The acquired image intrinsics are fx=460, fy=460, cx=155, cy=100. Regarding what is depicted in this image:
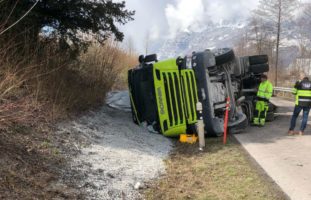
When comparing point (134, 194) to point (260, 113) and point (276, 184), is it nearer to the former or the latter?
point (276, 184)

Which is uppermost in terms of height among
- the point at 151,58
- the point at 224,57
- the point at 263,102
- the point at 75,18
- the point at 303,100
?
the point at 75,18

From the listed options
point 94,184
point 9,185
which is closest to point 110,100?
point 94,184

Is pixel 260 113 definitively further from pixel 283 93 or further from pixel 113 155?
pixel 283 93

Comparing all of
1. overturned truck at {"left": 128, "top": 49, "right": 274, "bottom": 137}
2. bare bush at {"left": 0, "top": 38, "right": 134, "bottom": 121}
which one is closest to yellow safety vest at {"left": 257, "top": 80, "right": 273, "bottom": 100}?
overturned truck at {"left": 128, "top": 49, "right": 274, "bottom": 137}

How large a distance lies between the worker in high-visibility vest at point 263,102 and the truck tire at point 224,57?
5.80 feet

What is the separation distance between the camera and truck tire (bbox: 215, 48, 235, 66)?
39.8ft

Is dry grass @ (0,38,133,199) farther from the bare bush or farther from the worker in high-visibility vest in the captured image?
the worker in high-visibility vest

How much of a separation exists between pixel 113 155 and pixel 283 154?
3.41m

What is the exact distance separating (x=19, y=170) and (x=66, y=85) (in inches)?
203

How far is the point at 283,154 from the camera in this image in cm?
908

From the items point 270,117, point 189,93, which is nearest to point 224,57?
point 189,93

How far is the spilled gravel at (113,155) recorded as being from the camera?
6.52m

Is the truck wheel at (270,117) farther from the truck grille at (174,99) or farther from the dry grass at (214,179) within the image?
the dry grass at (214,179)

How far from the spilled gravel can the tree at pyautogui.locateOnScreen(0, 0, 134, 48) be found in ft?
7.29
